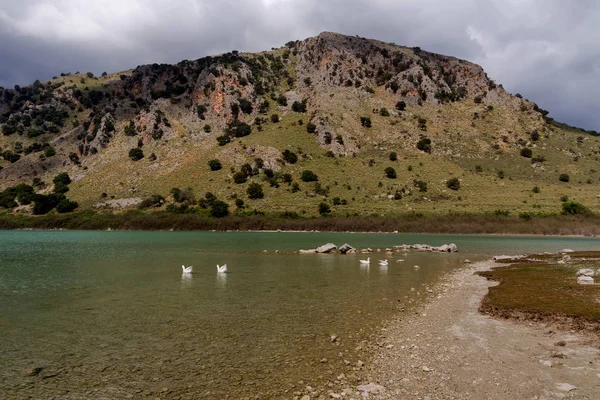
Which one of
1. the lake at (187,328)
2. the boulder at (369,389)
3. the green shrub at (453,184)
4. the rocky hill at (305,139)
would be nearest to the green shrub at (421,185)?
the rocky hill at (305,139)

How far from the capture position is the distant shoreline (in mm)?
85250

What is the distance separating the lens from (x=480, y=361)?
1127 cm

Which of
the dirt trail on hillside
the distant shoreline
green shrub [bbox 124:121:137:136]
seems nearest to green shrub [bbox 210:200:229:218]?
the distant shoreline

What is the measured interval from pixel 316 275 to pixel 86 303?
15.6 meters

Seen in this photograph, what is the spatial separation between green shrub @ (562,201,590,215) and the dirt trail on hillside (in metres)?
88.0

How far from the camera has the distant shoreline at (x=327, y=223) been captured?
85250 millimetres

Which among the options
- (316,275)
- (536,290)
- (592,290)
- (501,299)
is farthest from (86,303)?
(592,290)

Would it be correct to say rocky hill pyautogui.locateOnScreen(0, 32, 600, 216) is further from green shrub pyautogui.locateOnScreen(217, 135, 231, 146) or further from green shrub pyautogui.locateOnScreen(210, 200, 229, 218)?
green shrub pyautogui.locateOnScreen(210, 200, 229, 218)

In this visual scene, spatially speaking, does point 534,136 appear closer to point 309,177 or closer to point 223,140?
point 309,177

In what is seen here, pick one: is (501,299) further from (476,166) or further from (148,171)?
(148,171)

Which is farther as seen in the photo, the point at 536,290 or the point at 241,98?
the point at 241,98

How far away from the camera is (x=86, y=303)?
19.6 metres

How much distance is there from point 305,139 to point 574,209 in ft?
253

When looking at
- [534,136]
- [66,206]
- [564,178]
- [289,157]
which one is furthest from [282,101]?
[564,178]
